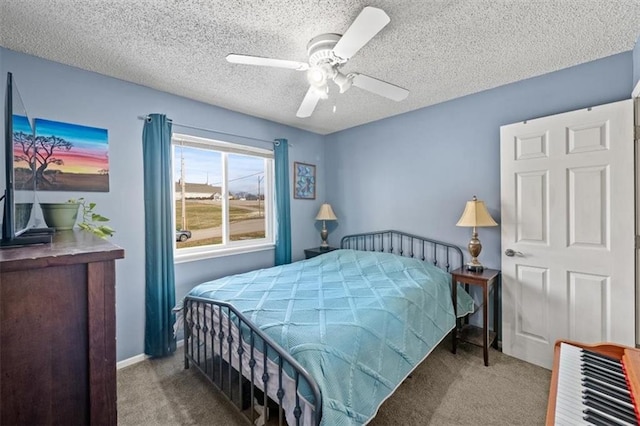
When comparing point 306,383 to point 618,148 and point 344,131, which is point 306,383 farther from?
point 344,131

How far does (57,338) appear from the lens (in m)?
0.71

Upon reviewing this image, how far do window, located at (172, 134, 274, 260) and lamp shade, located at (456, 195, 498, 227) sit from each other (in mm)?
2380

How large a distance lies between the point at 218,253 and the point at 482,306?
283cm

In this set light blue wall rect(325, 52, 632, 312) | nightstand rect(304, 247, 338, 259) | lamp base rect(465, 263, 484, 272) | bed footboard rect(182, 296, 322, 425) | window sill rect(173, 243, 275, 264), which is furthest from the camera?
nightstand rect(304, 247, 338, 259)

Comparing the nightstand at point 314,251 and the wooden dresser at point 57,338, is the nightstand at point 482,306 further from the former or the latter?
the wooden dresser at point 57,338

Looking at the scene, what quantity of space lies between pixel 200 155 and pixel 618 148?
149 inches

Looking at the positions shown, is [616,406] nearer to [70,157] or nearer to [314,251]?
[314,251]

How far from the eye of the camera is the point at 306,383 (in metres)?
1.28

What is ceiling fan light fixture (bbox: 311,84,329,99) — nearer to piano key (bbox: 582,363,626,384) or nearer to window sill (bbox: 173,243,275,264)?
piano key (bbox: 582,363,626,384)

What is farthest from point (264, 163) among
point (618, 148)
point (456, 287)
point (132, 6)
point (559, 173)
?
point (618, 148)

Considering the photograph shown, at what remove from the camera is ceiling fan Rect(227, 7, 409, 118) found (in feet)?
4.58

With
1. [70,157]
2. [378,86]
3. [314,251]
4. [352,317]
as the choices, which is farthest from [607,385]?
[70,157]

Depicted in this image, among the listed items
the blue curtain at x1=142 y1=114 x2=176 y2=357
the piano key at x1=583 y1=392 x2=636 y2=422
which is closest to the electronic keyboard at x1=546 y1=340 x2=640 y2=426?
the piano key at x1=583 y1=392 x2=636 y2=422

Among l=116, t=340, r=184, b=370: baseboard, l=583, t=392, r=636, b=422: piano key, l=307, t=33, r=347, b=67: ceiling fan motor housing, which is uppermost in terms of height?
l=307, t=33, r=347, b=67: ceiling fan motor housing
